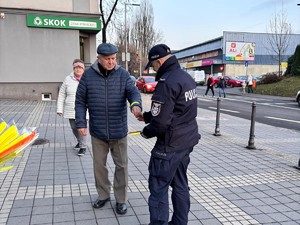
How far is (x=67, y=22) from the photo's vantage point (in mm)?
15508

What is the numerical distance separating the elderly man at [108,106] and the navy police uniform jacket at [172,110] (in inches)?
25.4

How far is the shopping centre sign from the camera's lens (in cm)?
1485

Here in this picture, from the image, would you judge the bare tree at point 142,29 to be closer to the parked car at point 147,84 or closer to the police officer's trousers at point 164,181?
the parked car at point 147,84

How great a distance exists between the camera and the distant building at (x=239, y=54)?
5741 cm

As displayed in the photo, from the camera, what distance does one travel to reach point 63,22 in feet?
50.6

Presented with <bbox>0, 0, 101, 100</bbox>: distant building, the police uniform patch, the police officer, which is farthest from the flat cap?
<bbox>0, 0, 101, 100</bbox>: distant building

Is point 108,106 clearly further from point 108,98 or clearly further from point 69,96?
point 69,96

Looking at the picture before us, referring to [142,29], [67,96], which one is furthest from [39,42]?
[142,29]

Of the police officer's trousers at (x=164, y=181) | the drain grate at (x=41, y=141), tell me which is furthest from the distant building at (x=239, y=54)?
the police officer's trousers at (x=164, y=181)

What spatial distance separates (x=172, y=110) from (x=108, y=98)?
1.04m

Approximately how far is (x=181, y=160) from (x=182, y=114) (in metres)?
0.47

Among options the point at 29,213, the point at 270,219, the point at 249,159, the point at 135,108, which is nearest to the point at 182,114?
the point at 135,108

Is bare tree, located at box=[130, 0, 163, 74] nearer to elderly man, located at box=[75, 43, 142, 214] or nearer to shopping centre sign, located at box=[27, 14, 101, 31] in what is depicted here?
shopping centre sign, located at box=[27, 14, 101, 31]

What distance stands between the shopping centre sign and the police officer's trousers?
45.4ft
